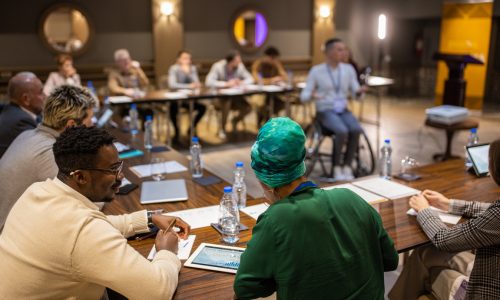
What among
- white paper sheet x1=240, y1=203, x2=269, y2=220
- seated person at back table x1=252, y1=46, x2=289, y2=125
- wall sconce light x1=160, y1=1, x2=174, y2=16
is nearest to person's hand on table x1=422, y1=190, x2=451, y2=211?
white paper sheet x1=240, y1=203, x2=269, y2=220

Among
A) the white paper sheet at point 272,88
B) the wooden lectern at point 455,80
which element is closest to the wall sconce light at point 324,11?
the white paper sheet at point 272,88

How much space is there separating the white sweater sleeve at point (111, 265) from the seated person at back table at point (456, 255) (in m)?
1.18

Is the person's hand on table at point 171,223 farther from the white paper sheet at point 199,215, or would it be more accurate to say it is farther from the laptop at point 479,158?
the laptop at point 479,158

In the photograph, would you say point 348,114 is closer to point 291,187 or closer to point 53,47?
point 291,187

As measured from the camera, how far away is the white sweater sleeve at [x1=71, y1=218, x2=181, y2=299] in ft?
4.39

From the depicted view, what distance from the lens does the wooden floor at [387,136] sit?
580 cm

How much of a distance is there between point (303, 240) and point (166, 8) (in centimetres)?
811

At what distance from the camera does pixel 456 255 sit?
2281 mm

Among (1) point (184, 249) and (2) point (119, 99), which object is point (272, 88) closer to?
(2) point (119, 99)

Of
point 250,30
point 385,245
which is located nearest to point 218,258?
point 385,245

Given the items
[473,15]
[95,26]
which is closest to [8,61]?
[95,26]

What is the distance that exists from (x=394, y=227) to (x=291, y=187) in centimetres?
94

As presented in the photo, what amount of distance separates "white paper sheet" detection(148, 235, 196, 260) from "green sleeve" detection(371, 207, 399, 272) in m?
0.79

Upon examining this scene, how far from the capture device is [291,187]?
4.81 ft
